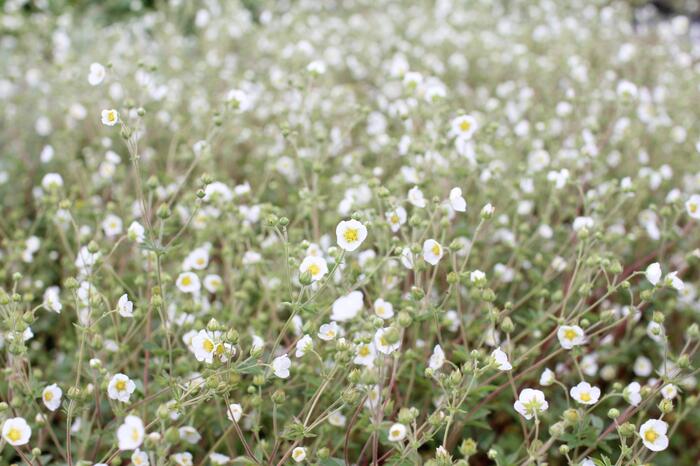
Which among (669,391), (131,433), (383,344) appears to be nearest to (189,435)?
(131,433)

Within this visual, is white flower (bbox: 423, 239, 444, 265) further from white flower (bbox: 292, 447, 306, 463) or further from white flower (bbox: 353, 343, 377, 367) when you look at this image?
white flower (bbox: 292, 447, 306, 463)

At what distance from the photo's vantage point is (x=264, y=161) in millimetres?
3025

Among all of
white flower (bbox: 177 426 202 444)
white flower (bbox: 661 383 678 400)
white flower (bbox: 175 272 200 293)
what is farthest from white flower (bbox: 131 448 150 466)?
white flower (bbox: 661 383 678 400)

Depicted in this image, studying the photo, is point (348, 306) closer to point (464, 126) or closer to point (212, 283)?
point (212, 283)

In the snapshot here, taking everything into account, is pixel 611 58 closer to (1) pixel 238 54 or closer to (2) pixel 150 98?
(1) pixel 238 54

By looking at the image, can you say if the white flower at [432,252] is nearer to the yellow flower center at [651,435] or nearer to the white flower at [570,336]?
the white flower at [570,336]

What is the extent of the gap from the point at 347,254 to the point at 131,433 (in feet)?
3.64

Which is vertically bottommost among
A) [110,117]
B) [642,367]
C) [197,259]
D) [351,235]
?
[642,367]

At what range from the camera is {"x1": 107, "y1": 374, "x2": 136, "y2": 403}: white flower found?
1.52 metres

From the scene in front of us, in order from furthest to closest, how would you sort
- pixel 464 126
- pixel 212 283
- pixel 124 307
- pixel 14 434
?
pixel 464 126
pixel 212 283
pixel 124 307
pixel 14 434

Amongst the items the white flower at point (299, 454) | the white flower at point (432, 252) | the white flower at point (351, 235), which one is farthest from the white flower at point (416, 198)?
the white flower at point (299, 454)

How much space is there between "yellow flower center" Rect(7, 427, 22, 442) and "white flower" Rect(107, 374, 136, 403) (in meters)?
0.18

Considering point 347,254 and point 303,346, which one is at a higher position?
point 303,346

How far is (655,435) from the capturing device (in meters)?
1.53
